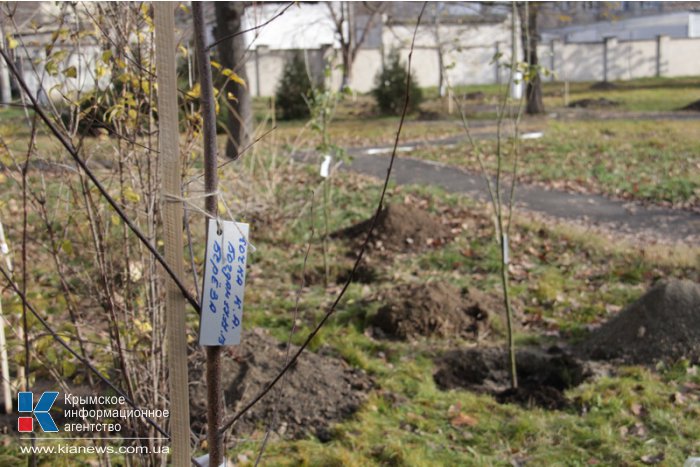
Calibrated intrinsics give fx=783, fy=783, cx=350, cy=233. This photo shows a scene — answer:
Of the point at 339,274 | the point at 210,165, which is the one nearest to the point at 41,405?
the point at 210,165

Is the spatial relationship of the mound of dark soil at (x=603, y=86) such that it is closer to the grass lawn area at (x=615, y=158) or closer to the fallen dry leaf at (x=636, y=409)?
the grass lawn area at (x=615, y=158)

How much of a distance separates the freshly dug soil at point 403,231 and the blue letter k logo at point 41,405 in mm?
4778

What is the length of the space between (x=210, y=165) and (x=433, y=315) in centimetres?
423

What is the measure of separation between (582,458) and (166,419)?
6.97 ft

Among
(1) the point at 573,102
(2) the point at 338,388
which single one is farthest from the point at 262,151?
(1) the point at 573,102

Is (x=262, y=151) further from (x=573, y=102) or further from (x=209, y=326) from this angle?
(x=573, y=102)

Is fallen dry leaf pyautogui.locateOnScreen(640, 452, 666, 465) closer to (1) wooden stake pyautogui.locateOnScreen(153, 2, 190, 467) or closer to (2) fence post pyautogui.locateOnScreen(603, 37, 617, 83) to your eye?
(1) wooden stake pyautogui.locateOnScreen(153, 2, 190, 467)

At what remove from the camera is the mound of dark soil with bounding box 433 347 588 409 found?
4.96 m

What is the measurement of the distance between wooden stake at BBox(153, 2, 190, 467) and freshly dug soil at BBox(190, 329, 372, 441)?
221 centimetres

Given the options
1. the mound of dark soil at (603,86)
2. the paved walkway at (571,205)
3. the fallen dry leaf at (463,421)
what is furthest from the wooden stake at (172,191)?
the mound of dark soil at (603,86)

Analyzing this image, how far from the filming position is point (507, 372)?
539 cm

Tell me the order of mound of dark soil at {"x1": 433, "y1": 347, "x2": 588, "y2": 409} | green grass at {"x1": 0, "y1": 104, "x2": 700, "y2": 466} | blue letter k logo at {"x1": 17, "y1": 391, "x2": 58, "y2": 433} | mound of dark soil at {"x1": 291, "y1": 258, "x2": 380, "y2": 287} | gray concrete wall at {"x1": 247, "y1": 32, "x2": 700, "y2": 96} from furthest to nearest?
gray concrete wall at {"x1": 247, "y1": 32, "x2": 700, "y2": 96} < mound of dark soil at {"x1": 291, "y1": 258, "x2": 380, "y2": 287} < mound of dark soil at {"x1": 433, "y1": 347, "x2": 588, "y2": 409} < green grass at {"x1": 0, "y1": 104, "x2": 700, "y2": 466} < blue letter k logo at {"x1": 17, "y1": 391, "x2": 58, "y2": 433}

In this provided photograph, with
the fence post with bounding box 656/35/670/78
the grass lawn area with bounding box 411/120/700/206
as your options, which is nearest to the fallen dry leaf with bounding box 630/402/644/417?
the grass lawn area with bounding box 411/120/700/206

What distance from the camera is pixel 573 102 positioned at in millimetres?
27812
